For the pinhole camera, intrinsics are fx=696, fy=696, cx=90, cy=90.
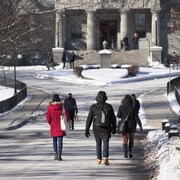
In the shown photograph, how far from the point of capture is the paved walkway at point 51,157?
13.8 m

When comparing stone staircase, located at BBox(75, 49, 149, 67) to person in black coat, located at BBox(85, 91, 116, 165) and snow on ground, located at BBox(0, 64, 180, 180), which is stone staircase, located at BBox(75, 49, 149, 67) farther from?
person in black coat, located at BBox(85, 91, 116, 165)

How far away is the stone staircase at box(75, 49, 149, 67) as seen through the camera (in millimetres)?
65438

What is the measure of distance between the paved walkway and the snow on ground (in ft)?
1.31

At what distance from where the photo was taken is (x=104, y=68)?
189ft

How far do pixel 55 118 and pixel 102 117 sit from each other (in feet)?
5.30

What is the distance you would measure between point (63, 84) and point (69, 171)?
36894 mm

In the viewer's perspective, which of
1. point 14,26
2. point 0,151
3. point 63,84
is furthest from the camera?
point 63,84

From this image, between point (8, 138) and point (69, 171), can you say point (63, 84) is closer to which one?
point (8, 138)

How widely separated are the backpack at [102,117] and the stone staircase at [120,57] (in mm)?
49517

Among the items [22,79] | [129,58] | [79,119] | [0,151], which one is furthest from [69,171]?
[129,58]

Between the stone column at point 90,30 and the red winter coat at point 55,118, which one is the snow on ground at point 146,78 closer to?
the red winter coat at point 55,118

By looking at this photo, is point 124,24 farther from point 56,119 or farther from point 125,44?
point 56,119

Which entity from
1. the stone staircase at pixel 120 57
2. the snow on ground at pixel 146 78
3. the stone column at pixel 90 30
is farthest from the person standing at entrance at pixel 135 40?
the snow on ground at pixel 146 78

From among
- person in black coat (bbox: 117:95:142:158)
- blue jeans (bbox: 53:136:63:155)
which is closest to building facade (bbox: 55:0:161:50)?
person in black coat (bbox: 117:95:142:158)
